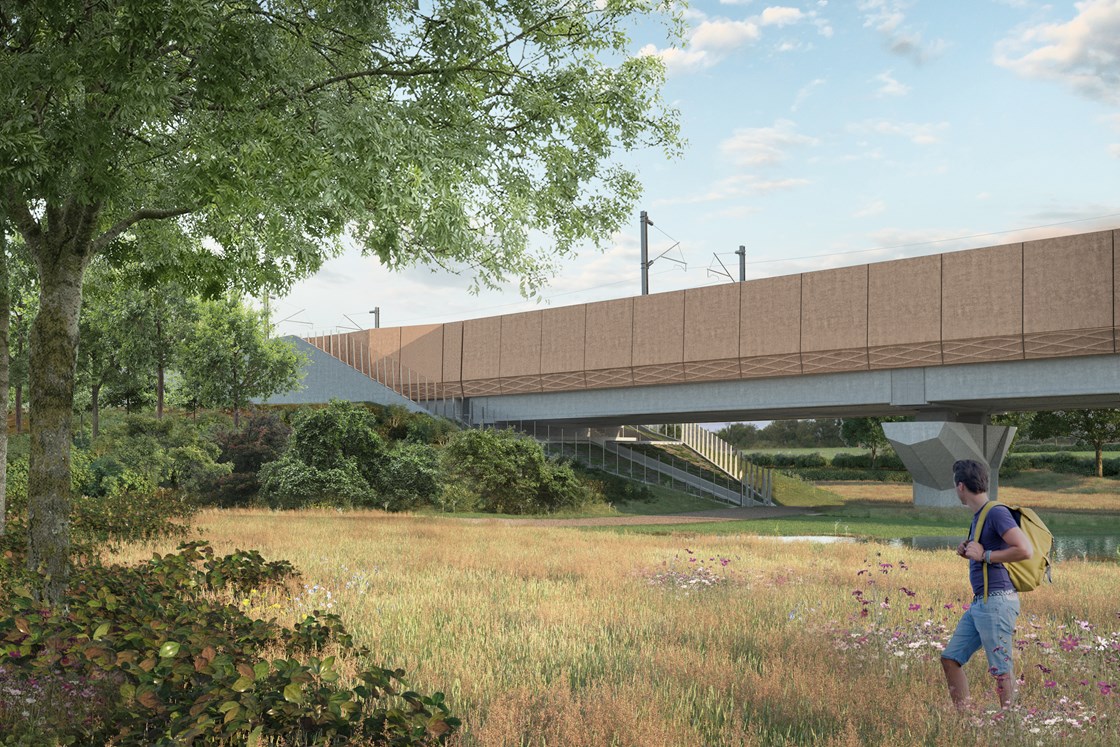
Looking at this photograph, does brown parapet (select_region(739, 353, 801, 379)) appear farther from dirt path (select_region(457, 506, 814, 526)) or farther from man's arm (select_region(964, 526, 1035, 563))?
man's arm (select_region(964, 526, 1035, 563))

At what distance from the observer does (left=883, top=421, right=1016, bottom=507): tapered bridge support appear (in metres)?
34.5

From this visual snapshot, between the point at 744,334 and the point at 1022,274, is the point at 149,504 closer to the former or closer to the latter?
the point at 744,334

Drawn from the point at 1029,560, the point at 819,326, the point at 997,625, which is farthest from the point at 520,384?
the point at 1029,560

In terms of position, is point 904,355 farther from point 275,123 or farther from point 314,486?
point 275,123

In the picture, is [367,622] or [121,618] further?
[367,622]

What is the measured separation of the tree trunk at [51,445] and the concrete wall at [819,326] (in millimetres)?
30178

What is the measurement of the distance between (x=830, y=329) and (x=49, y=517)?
3107cm

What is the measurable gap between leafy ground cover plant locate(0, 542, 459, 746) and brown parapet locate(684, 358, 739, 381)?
32.2 meters

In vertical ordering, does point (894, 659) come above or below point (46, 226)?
below

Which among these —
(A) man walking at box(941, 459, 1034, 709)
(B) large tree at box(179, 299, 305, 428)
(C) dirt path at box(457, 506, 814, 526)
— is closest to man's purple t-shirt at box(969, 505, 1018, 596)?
(A) man walking at box(941, 459, 1034, 709)

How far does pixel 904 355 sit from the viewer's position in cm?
3375

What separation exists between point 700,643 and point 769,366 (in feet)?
98.9

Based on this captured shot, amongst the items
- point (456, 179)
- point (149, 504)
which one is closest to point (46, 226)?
point (456, 179)

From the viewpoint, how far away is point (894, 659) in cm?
738
